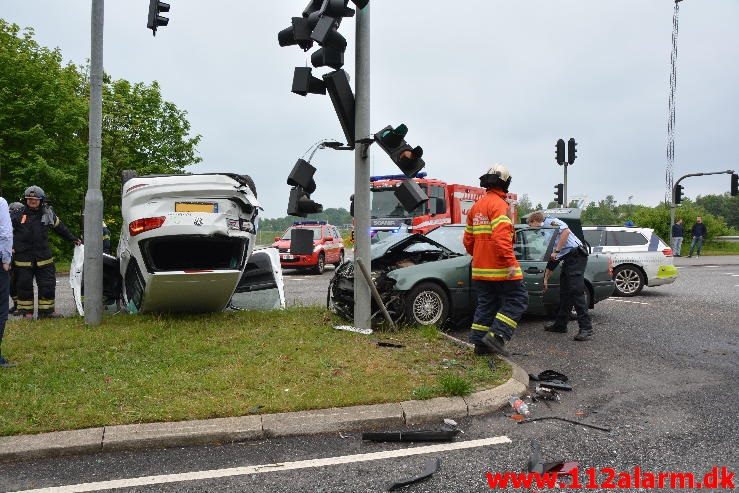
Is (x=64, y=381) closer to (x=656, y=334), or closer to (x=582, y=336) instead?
(x=582, y=336)

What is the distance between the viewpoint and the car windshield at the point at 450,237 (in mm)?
8641

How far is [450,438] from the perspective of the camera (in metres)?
4.02

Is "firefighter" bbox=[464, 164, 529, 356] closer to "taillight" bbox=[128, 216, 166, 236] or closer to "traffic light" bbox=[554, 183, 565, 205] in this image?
"taillight" bbox=[128, 216, 166, 236]

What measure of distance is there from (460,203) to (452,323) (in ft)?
41.5

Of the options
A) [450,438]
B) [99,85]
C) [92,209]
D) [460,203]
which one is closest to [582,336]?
[450,438]

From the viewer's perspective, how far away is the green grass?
4.26 m

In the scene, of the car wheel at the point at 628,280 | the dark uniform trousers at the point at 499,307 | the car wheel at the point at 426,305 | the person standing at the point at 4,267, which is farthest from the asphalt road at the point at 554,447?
the car wheel at the point at 628,280

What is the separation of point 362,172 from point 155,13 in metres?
3.61

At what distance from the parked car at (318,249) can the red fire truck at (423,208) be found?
2.11 m

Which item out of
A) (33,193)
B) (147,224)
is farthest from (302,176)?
(33,193)

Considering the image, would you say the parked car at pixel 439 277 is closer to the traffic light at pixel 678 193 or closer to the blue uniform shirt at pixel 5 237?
the blue uniform shirt at pixel 5 237

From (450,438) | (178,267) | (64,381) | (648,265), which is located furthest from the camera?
(648,265)

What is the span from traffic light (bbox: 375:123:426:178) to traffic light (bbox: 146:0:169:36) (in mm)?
3630

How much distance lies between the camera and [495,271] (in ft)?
19.5
